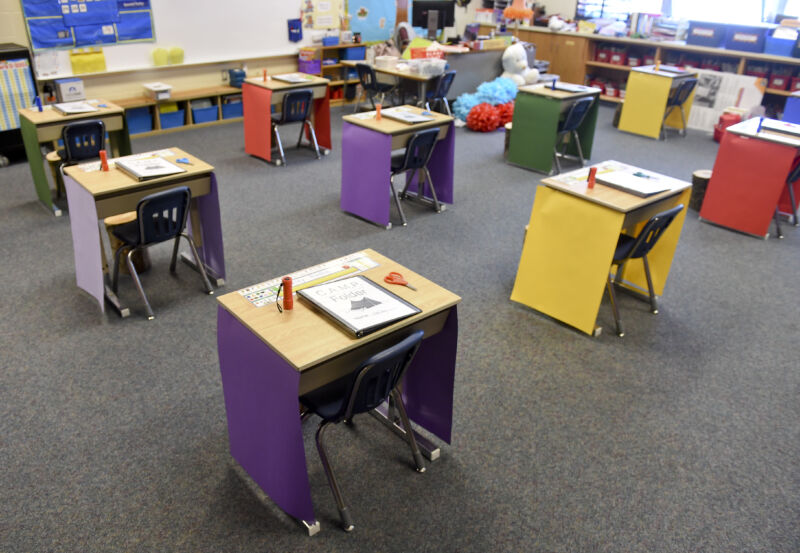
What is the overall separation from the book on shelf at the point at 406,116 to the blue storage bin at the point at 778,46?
5326 mm

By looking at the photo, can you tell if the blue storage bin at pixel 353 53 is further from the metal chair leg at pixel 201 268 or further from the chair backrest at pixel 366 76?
the metal chair leg at pixel 201 268

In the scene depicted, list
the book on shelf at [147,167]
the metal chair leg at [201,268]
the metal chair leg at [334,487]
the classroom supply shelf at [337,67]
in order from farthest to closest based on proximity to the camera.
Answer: the classroom supply shelf at [337,67] < the metal chair leg at [201,268] < the book on shelf at [147,167] < the metal chair leg at [334,487]

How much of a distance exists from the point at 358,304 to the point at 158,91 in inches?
220

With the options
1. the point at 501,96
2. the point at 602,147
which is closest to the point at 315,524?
the point at 602,147

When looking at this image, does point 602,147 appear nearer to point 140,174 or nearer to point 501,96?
point 501,96

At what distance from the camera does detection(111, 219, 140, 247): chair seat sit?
3551 mm

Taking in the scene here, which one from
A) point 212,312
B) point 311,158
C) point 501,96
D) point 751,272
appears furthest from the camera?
A: point 501,96

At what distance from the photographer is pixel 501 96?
7938 millimetres

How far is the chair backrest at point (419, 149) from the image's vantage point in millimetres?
4699

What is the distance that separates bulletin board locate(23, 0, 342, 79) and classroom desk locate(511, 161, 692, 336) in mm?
5357

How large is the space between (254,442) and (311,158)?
4589mm

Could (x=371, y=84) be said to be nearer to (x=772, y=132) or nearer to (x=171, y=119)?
(x=171, y=119)

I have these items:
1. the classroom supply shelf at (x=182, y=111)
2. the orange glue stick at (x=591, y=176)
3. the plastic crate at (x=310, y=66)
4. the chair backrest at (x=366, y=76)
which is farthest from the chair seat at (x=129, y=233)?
the plastic crate at (x=310, y=66)

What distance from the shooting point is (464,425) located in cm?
288
